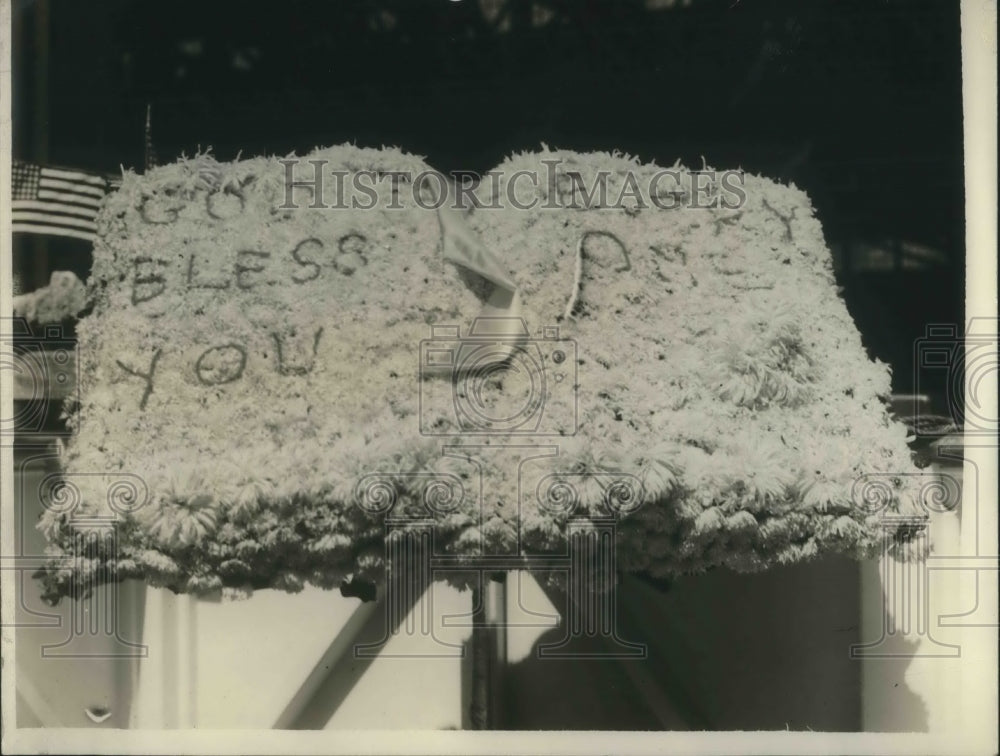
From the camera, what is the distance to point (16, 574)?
7.48 feet

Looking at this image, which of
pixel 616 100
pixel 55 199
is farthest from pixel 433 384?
pixel 55 199

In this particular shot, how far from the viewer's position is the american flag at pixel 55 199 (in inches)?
89.7

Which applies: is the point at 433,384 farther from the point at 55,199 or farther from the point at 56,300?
the point at 55,199

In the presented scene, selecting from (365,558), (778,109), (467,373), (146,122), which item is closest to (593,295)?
(467,373)

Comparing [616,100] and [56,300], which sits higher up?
[616,100]

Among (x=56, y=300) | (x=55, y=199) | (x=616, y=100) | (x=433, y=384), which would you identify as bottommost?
(x=433, y=384)

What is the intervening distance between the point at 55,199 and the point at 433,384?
1184 mm

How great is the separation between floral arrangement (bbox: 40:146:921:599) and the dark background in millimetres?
99

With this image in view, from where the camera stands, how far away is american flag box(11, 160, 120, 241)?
2.28m

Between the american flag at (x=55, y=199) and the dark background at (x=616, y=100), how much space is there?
4cm

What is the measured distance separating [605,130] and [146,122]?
1284 millimetres

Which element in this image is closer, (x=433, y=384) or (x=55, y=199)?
(x=433, y=384)

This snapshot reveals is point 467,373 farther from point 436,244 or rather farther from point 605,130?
point 605,130

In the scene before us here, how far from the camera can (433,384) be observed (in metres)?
2.18
